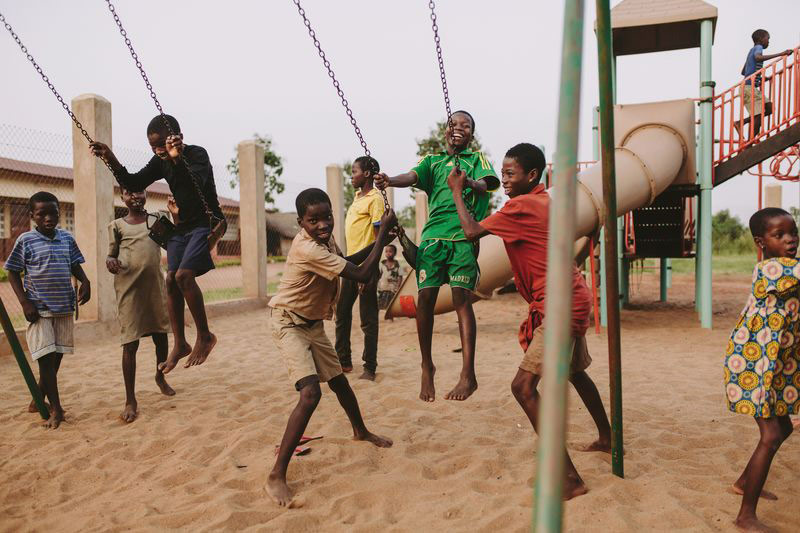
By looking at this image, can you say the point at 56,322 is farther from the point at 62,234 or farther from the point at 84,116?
the point at 84,116

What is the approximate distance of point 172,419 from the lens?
4.90 m

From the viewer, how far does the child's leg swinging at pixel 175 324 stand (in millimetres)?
4629

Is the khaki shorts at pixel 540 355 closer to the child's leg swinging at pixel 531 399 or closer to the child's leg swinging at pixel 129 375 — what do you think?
the child's leg swinging at pixel 531 399

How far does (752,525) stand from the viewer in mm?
2793

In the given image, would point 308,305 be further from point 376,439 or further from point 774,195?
point 774,195

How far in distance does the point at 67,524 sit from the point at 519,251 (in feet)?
9.14

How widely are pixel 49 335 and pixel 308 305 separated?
101 inches

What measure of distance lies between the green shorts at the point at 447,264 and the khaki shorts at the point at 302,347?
89 centimetres

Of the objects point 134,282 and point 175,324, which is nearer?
point 175,324

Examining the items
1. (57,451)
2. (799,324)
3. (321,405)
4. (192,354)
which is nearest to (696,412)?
(799,324)

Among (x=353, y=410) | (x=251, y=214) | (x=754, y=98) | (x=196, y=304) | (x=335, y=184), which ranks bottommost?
(x=353, y=410)

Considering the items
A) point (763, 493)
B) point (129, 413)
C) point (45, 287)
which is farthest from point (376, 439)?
point (45, 287)

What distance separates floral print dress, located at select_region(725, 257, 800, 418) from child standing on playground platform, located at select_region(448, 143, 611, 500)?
759 millimetres

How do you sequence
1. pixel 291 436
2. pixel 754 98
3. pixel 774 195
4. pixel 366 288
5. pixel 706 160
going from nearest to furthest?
pixel 291 436 → pixel 366 288 → pixel 754 98 → pixel 706 160 → pixel 774 195
